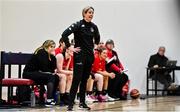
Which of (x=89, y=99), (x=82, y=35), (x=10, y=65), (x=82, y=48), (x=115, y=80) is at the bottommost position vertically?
(x=89, y=99)

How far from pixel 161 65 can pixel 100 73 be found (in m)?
3.65

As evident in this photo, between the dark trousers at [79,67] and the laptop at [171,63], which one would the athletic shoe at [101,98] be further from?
the laptop at [171,63]

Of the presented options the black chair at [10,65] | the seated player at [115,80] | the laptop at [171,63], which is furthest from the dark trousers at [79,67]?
the laptop at [171,63]

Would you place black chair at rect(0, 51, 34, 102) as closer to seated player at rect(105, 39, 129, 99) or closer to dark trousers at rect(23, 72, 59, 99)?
dark trousers at rect(23, 72, 59, 99)

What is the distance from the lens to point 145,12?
1250 cm

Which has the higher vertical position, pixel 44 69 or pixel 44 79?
pixel 44 69

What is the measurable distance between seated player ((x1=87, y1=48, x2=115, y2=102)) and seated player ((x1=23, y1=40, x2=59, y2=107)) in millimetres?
1364

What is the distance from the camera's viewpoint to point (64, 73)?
7.68 metres

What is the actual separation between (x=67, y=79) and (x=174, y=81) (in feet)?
17.5

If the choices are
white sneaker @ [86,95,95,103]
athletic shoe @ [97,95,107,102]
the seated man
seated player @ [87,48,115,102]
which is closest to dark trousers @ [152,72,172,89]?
the seated man

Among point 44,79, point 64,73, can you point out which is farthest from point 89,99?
point 44,79

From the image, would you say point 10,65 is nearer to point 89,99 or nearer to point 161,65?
point 89,99

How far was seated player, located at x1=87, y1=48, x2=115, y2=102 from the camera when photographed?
8.71 meters

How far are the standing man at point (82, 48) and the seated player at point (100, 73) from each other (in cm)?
243
